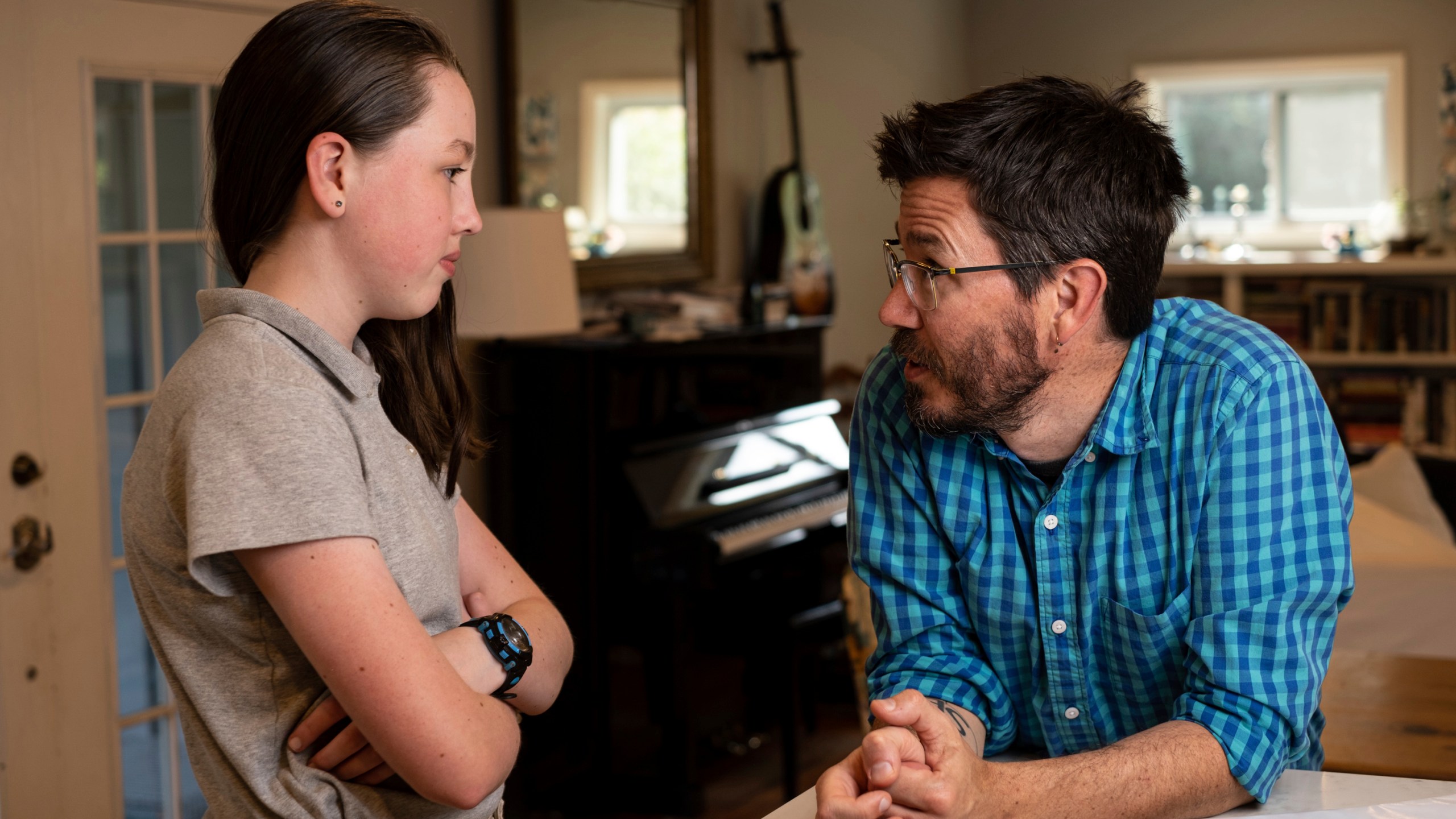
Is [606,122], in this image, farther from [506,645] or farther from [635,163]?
[506,645]

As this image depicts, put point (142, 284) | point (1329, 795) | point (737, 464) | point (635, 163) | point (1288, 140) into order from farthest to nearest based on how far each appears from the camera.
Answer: point (1288, 140) < point (635, 163) < point (737, 464) < point (142, 284) < point (1329, 795)

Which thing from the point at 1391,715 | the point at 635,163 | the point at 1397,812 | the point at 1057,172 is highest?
the point at 635,163

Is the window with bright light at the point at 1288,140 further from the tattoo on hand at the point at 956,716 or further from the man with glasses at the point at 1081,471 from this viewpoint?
the tattoo on hand at the point at 956,716

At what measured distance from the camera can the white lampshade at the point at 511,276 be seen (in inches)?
111

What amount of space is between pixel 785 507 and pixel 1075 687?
7.82 ft

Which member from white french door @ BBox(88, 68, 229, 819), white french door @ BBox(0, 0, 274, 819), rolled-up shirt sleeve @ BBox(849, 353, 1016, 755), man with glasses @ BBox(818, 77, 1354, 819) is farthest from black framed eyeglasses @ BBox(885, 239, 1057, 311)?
white french door @ BBox(88, 68, 229, 819)

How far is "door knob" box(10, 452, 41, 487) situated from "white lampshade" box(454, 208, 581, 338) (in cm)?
88

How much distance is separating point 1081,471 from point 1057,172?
0.32 metres

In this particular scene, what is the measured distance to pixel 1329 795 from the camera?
1187 millimetres

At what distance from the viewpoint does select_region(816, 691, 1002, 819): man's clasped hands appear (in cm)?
112

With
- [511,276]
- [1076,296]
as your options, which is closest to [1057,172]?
[1076,296]

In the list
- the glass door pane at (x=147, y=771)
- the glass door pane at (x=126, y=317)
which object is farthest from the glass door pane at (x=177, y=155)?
the glass door pane at (x=147, y=771)

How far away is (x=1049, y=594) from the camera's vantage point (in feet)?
4.50

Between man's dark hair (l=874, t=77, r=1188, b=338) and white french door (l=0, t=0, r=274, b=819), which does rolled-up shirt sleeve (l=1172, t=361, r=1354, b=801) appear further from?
white french door (l=0, t=0, r=274, b=819)
